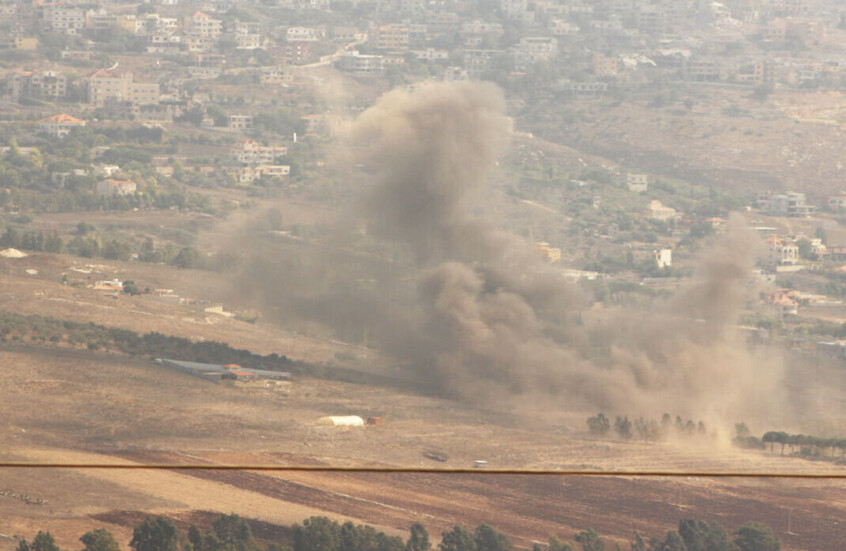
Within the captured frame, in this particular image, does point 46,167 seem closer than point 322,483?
No

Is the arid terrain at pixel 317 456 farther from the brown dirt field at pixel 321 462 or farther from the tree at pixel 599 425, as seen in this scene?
the tree at pixel 599 425

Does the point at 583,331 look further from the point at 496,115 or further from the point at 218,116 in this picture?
the point at 218,116

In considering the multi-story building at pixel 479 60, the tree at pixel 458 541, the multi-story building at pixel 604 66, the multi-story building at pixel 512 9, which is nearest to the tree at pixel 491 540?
the tree at pixel 458 541

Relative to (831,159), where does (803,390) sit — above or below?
below

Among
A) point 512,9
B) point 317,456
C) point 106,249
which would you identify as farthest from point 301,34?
point 317,456

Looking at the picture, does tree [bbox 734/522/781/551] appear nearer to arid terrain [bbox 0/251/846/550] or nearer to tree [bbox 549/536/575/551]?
arid terrain [bbox 0/251/846/550]

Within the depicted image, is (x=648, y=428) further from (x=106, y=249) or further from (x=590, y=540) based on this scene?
(x=106, y=249)

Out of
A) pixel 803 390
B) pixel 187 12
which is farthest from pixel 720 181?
pixel 187 12
